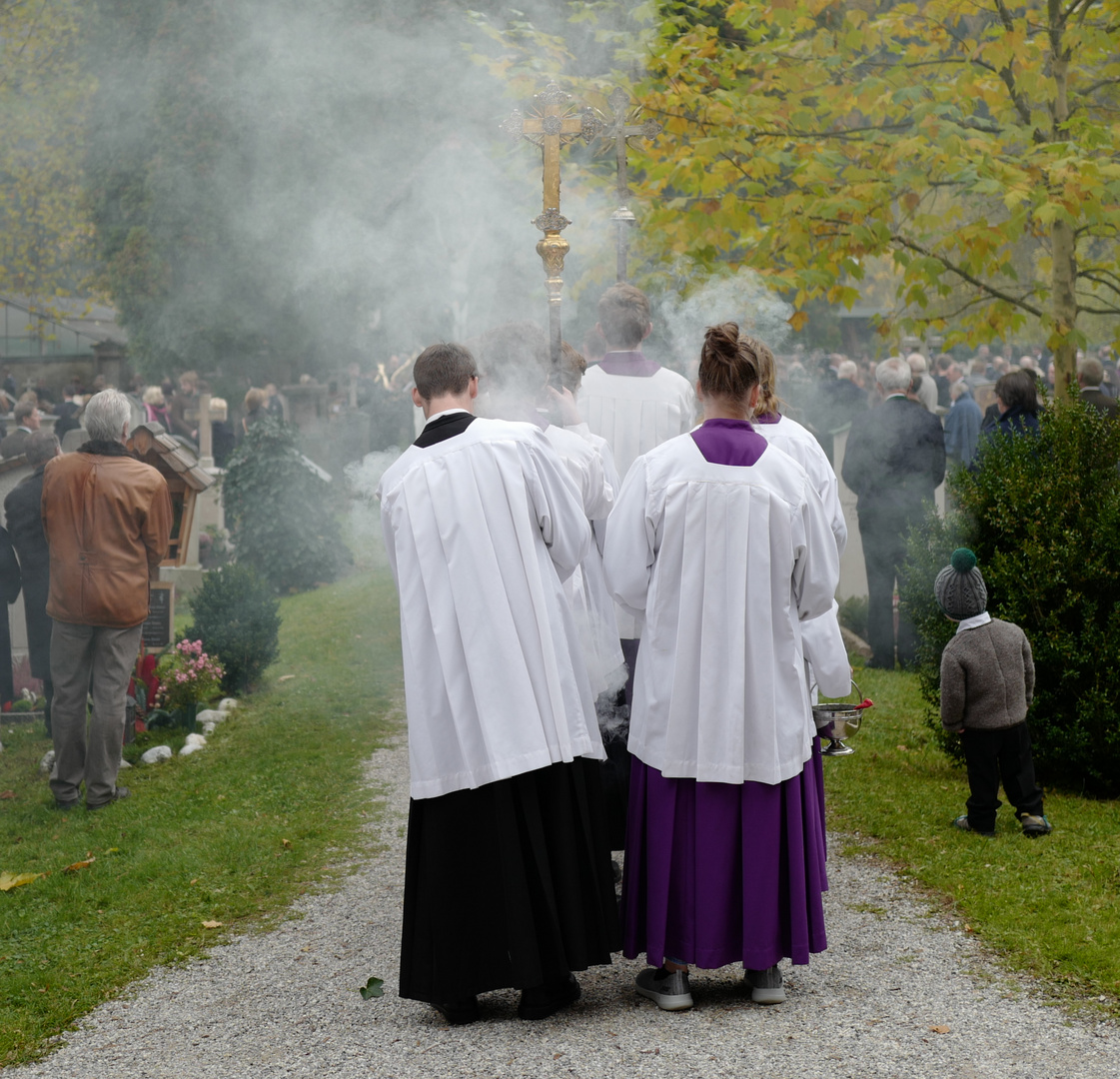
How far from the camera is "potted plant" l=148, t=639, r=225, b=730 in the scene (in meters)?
7.65

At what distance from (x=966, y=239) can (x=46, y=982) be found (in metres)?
6.11

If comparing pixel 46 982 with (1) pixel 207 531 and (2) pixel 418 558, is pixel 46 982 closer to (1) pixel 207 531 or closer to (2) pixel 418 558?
(2) pixel 418 558

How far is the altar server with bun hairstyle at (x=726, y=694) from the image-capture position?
3.64 m

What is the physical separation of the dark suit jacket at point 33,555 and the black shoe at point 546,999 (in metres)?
4.54

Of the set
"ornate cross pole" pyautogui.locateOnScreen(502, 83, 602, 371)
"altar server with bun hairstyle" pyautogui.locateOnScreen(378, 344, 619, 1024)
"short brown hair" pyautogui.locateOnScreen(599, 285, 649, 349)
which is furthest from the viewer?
"short brown hair" pyautogui.locateOnScreen(599, 285, 649, 349)

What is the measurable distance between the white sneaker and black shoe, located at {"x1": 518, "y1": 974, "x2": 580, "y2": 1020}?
0.52m

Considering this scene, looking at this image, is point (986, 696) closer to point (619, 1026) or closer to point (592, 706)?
point (592, 706)

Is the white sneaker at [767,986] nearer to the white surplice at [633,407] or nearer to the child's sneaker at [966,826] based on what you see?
the child's sneaker at [966,826]

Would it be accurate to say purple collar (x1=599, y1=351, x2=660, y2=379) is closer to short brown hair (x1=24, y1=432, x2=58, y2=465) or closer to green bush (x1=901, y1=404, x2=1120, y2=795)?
green bush (x1=901, y1=404, x2=1120, y2=795)

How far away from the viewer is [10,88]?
11656 millimetres

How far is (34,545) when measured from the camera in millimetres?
7375

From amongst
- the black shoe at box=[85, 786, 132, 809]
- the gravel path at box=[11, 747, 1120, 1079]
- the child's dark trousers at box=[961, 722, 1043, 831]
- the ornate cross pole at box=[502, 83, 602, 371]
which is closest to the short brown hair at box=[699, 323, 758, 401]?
the ornate cross pole at box=[502, 83, 602, 371]

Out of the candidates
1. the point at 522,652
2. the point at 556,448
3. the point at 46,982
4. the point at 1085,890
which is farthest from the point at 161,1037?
the point at 1085,890

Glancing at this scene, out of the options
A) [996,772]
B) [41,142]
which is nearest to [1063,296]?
[996,772]
